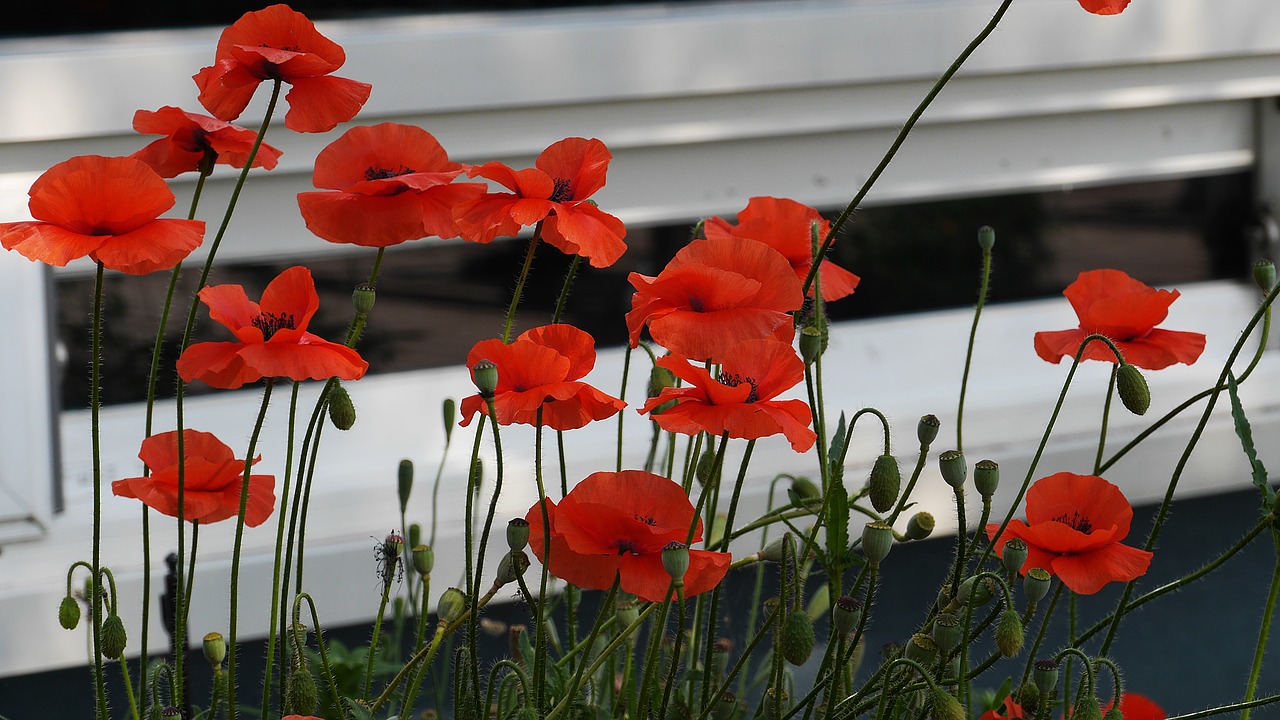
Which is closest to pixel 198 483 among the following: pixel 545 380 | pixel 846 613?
pixel 545 380

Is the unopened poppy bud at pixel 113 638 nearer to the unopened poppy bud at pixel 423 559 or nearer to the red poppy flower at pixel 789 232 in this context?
the unopened poppy bud at pixel 423 559

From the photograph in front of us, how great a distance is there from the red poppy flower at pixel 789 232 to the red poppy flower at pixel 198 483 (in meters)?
0.24

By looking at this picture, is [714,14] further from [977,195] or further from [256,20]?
A: [256,20]

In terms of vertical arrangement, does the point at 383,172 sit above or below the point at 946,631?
above

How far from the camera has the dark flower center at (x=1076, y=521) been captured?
22.9 inches

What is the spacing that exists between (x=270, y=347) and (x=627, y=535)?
152 millimetres

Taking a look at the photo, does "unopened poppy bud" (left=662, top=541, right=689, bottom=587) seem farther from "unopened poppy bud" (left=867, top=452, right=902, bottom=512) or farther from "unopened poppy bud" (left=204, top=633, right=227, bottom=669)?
"unopened poppy bud" (left=204, top=633, right=227, bottom=669)

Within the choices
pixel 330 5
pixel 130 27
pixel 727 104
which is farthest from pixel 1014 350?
pixel 130 27

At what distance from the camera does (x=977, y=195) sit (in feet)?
5.01

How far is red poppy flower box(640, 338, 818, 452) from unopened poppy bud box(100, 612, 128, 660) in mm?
245

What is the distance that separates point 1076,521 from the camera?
0.58 meters

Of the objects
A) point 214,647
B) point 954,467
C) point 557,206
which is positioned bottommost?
point 214,647

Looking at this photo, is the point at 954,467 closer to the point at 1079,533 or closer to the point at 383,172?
the point at 1079,533

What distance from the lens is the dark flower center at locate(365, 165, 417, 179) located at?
57 centimetres
